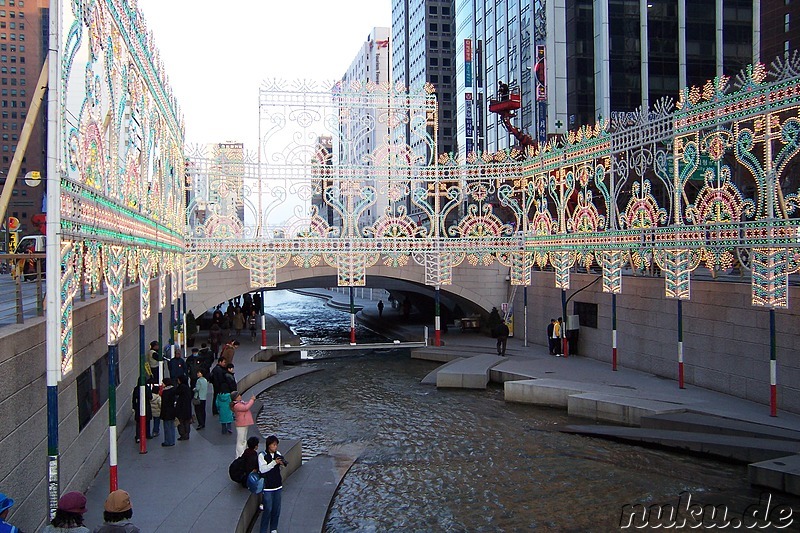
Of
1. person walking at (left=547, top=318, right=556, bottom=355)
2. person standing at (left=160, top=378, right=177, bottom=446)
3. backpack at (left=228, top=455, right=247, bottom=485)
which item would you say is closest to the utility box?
person walking at (left=547, top=318, right=556, bottom=355)

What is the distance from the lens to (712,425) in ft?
42.8

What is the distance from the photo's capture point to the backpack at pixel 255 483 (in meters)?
8.70

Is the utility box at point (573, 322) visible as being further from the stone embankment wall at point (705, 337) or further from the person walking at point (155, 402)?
the person walking at point (155, 402)

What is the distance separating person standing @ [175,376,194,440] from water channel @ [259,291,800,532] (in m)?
2.26

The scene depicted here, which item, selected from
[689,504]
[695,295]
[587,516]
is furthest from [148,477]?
[695,295]

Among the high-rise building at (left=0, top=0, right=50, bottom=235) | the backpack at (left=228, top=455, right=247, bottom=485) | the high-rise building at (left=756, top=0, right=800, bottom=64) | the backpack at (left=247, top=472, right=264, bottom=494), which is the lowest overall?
the backpack at (left=228, top=455, right=247, bottom=485)

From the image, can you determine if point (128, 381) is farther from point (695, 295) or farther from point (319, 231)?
point (695, 295)

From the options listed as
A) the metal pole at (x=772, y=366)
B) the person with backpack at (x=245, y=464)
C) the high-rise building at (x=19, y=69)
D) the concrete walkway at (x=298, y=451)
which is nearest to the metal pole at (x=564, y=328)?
the concrete walkway at (x=298, y=451)

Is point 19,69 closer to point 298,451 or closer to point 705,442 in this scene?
point 298,451

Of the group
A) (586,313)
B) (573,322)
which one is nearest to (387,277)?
(573,322)

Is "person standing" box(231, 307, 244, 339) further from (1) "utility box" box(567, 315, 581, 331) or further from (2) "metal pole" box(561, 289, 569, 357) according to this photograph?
(1) "utility box" box(567, 315, 581, 331)

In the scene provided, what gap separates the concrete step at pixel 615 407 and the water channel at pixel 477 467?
34cm

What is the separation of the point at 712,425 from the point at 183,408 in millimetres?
9538

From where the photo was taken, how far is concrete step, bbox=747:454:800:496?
10211 millimetres
